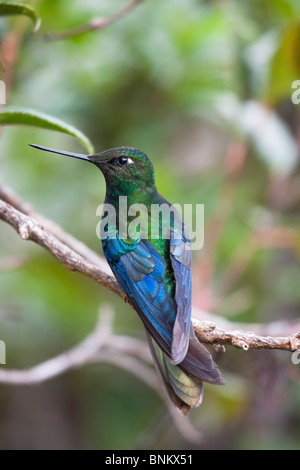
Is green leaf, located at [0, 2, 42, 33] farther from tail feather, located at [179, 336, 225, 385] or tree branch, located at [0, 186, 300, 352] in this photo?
tail feather, located at [179, 336, 225, 385]

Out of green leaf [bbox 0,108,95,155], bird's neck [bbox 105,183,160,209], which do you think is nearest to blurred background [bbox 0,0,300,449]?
bird's neck [bbox 105,183,160,209]

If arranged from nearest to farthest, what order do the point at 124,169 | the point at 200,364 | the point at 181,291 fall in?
the point at 200,364, the point at 181,291, the point at 124,169

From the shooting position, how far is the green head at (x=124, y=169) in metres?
2.56

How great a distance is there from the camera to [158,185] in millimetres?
4074

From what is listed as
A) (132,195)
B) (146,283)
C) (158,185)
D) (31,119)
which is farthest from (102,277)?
(158,185)

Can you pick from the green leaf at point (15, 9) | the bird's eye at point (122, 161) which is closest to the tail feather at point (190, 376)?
the bird's eye at point (122, 161)

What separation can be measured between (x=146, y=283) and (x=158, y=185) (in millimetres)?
1825

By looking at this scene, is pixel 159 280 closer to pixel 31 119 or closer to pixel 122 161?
pixel 122 161

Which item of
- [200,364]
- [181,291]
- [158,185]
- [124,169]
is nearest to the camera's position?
[200,364]

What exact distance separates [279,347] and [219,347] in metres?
0.24

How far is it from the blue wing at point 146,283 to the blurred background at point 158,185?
1126 millimetres

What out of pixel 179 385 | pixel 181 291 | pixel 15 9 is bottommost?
pixel 179 385

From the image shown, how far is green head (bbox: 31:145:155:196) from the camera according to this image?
256cm
